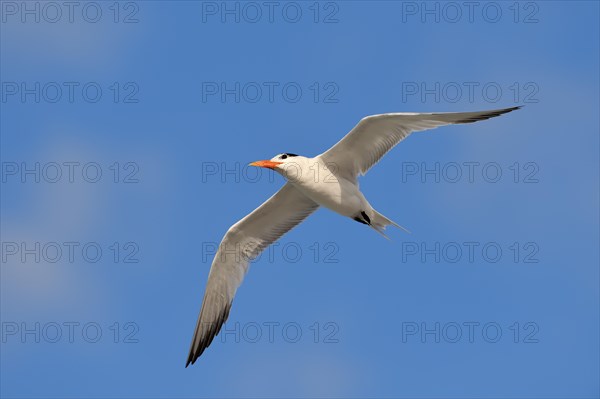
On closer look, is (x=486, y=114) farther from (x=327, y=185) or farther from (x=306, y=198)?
(x=306, y=198)

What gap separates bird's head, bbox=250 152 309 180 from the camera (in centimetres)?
1419

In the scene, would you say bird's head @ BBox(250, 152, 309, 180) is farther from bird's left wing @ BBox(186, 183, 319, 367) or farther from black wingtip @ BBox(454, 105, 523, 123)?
black wingtip @ BBox(454, 105, 523, 123)

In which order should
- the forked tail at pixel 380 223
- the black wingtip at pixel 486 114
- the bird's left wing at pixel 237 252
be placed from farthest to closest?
the bird's left wing at pixel 237 252 < the forked tail at pixel 380 223 < the black wingtip at pixel 486 114

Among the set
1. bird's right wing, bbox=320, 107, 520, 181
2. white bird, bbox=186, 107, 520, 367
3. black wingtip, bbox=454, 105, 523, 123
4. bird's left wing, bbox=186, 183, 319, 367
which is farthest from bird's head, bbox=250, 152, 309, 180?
black wingtip, bbox=454, 105, 523, 123

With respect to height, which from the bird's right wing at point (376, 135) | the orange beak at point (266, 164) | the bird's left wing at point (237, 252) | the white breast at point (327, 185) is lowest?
the bird's left wing at point (237, 252)

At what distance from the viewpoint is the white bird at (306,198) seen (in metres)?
13.9

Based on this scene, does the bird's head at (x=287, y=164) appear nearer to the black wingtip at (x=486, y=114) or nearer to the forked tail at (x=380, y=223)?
the forked tail at (x=380, y=223)

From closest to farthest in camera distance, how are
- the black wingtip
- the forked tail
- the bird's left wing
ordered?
1. the black wingtip
2. the forked tail
3. the bird's left wing

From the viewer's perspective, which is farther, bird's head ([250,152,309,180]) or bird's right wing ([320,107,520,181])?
bird's head ([250,152,309,180])

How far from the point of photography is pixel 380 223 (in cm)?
1470

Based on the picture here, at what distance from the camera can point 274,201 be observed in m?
15.6

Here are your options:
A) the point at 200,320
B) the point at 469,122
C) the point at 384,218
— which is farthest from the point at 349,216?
the point at 200,320


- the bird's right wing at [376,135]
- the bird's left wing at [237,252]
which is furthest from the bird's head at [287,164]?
the bird's left wing at [237,252]

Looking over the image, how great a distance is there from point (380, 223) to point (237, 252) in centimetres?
301
